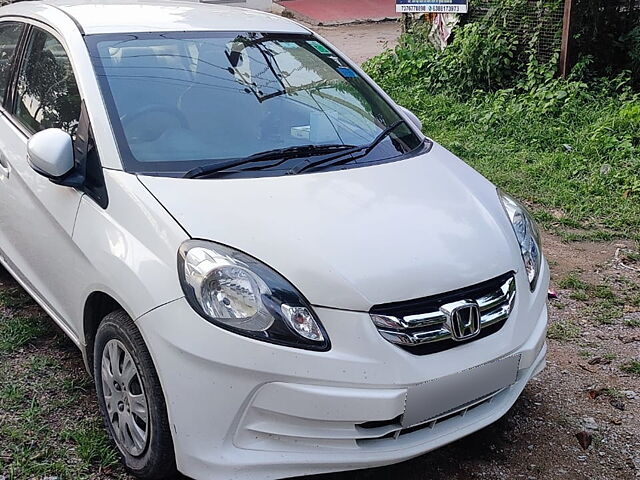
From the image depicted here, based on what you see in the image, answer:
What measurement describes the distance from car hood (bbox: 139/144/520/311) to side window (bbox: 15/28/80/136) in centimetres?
70

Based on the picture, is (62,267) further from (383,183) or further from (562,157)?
(562,157)

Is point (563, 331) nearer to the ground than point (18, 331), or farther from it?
nearer to the ground

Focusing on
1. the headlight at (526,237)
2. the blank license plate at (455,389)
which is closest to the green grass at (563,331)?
the headlight at (526,237)

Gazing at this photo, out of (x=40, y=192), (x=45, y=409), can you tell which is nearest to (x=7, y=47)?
(x=40, y=192)

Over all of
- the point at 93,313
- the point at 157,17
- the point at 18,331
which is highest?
the point at 157,17

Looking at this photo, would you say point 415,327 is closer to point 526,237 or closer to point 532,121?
point 526,237

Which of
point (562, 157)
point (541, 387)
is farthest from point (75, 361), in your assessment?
point (562, 157)

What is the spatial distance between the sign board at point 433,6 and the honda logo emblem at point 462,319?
22.9 ft

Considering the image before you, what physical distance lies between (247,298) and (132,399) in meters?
0.63

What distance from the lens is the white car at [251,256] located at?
2379mm

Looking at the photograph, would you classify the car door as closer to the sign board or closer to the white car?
the white car

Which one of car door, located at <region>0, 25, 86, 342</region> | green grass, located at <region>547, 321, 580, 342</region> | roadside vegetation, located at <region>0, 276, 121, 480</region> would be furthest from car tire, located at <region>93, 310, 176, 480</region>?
green grass, located at <region>547, 321, 580, 342</region>

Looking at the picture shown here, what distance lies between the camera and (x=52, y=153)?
2.90m

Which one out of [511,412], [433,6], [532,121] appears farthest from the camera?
[433,6]
